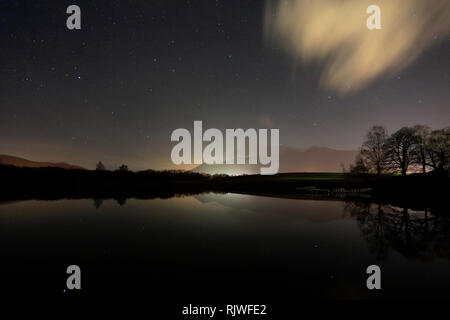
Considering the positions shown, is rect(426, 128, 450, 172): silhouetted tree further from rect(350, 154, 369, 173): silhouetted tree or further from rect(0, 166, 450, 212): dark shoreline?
rect(350, 154, 369, 173): silhouetted tree

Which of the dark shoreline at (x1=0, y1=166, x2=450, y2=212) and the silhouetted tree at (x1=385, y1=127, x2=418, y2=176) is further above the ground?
the silhouetted tree at (x1=385, y1=127, x2=418, y2=176)

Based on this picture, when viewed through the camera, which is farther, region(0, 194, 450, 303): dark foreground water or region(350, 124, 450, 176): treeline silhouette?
region(350, 124, 450, 176): treeline silhouette

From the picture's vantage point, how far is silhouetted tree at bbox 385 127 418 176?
113 feet

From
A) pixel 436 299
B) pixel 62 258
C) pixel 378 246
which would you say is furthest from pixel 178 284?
pixel 378 246

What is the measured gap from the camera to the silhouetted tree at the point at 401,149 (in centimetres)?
3459

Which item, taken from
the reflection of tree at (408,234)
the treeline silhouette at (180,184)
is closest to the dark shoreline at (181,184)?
the treeline silhouette at (180,184)

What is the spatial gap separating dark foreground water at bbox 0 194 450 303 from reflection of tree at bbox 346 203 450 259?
0.17 ft

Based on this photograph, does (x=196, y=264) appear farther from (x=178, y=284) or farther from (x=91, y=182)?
(x=91, y=182)

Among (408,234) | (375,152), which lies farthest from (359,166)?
(408,234)

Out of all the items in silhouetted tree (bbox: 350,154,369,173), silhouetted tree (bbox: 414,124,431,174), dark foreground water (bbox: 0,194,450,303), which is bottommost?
dark foreground water (bbox: 0,194,450,303)

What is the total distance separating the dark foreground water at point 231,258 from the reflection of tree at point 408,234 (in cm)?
5

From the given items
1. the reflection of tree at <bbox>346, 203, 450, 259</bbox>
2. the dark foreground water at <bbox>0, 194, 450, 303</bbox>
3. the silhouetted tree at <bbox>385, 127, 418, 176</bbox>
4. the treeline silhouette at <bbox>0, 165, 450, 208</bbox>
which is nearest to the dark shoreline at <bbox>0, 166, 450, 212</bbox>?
the treeline silhouette at <bbox>0, 165, 450, 208</bbox>

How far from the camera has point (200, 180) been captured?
207ft

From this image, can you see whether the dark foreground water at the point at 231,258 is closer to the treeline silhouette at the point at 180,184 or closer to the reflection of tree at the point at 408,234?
the reflection of tree at the point at 408,234
